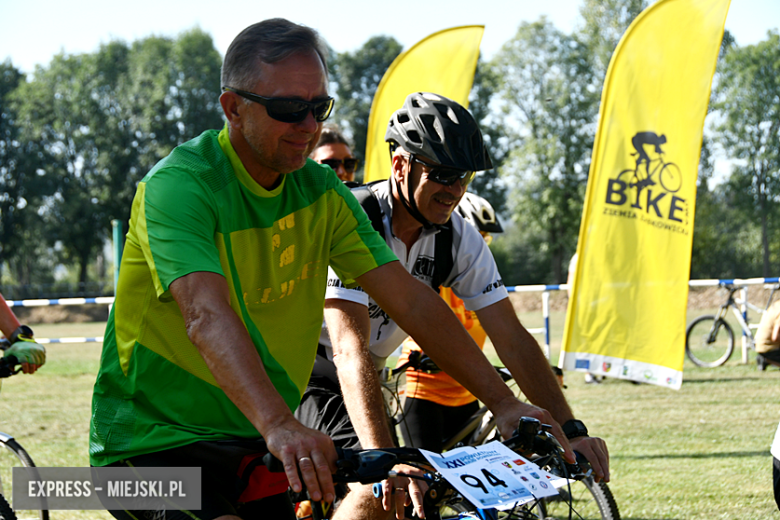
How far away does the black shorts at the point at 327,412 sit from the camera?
3122 mm

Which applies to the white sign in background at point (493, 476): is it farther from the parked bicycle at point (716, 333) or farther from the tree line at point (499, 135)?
the tree line at point (499, 135)

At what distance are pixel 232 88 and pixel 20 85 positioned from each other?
63206 mm

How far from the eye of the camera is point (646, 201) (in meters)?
7.89

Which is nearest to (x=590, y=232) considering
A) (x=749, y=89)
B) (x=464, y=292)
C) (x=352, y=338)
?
(x=464, y=292)

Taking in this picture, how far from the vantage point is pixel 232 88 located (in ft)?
Answer: 7.11

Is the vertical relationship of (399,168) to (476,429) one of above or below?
above

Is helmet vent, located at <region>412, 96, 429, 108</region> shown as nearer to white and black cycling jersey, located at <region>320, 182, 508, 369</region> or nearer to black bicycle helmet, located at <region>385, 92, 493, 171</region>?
black bicycle helmet, located at <region>385, 92, 493, 171</region>

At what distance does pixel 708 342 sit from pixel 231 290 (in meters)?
13.1

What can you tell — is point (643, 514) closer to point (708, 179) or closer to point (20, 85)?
point (708, 179)

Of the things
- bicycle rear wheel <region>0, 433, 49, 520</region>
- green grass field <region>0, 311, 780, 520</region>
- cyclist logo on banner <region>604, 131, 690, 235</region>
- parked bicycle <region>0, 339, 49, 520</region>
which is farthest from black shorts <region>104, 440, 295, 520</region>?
cyclist logo on banner <region>604, 131, 690, 235</region>

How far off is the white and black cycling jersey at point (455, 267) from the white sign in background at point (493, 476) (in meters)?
1.34

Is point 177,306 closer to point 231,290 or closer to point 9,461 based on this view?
point 231,290

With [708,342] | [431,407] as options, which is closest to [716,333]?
[708,342]

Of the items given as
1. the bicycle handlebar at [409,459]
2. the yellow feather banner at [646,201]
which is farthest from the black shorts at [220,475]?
the yellow feather banner at [646,201]
